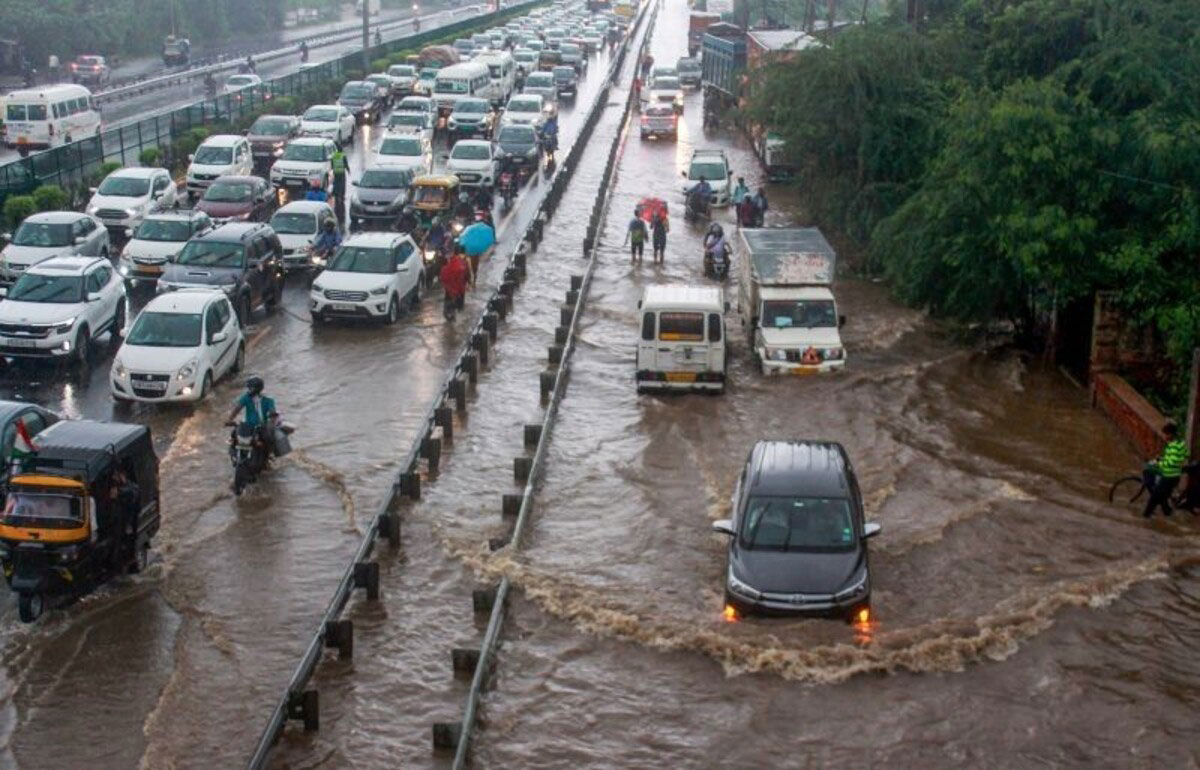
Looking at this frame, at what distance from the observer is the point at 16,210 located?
1379 inches

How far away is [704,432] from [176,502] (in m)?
7.99

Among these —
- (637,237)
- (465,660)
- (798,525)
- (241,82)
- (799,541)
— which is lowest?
(465,660)

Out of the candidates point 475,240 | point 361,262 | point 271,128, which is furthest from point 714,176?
point 361,262

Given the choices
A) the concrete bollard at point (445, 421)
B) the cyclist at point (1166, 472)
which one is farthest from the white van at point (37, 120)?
the cyclist at point (1166, 472)

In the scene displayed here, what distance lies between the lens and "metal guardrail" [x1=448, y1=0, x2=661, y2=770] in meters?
13.5

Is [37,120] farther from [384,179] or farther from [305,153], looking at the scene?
[384,179]

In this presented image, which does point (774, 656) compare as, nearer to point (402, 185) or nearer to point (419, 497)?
point (419, 497)

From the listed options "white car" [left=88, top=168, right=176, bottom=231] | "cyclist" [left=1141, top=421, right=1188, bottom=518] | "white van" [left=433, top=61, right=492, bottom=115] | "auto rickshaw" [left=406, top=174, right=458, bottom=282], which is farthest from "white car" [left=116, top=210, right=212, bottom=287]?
"white van" [left=433, top=61, right=492, bottom=115]

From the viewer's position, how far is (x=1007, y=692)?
14.8m

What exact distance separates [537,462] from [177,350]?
20.6 ft

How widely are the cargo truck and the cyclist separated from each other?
7569mm

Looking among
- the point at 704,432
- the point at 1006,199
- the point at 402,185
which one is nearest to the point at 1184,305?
the point at 1006,199

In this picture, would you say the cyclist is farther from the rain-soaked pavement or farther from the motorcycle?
the motorcycle

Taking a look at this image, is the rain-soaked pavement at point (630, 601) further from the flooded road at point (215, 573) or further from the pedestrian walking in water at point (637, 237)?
the pedestrian walking in water at point (637, 237)
